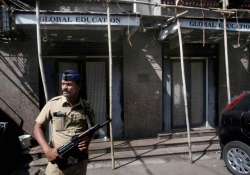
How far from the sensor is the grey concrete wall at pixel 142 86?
8578mm

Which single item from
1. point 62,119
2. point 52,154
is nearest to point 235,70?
point 62,119

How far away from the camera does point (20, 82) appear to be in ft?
25.6

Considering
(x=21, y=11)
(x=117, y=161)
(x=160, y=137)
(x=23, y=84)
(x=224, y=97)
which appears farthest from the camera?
(x=224, y=97)

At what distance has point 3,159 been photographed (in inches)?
260

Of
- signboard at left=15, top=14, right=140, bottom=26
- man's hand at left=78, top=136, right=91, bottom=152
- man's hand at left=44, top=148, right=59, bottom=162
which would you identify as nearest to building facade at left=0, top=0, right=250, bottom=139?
signboard at left=15, top=14, right=140, bottom=26

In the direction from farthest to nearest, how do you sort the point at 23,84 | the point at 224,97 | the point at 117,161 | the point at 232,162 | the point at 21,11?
the point at 224,97 < the point at 23,84 < the point at 117,161 < the point at 21,11 < the point at 232,162

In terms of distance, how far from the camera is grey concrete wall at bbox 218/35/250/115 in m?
9.45

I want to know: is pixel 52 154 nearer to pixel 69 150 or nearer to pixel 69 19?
pixel 69 150

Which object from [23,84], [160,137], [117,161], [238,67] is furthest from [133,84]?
[238,67]

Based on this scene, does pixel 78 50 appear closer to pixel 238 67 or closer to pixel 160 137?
pixel 160 137

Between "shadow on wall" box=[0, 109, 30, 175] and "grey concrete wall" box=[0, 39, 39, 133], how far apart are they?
0.55ft

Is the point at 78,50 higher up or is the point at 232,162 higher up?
the point at 78,50

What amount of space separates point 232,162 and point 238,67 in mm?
4626

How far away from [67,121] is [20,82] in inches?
195
